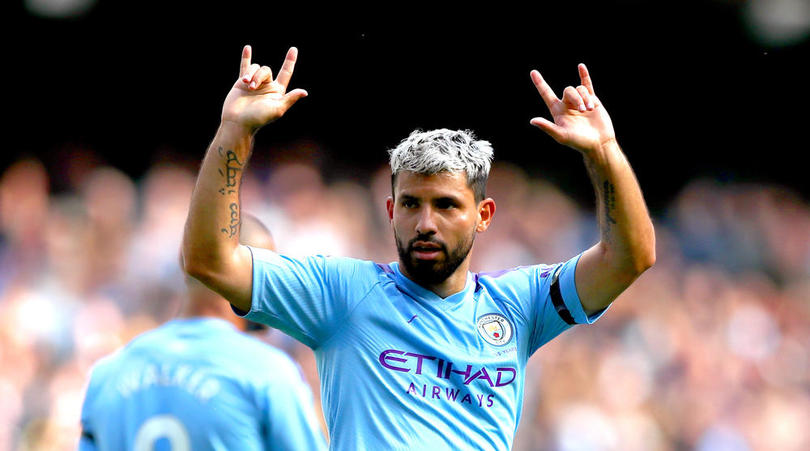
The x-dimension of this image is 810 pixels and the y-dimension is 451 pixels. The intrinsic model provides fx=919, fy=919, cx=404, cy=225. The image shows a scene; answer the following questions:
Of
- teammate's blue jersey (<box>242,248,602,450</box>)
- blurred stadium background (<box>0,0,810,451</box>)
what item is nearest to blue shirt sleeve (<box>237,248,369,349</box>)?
teammate's blue jersey (<box>242,248,602,450</box>)

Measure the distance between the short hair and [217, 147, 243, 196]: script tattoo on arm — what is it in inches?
23.4

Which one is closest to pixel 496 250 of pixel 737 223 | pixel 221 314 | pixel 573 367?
pixel 573 367

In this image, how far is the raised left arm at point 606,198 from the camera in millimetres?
2979

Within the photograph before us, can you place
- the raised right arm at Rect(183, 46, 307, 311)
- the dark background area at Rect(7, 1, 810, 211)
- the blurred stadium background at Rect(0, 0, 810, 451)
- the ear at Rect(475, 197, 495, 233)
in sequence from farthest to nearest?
the dark background area at Rect(7, 1, 810, 211) < the blurred stadium background at Rect(0, 0, 810, 451) < the ear at Rect(475, 197, 495, 233) < the raised right arm at Rect(183, 46, 307, 311)

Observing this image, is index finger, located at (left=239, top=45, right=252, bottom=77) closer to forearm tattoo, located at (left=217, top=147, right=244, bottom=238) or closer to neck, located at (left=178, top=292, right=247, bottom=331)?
forearm tattoo, located at (left=217, top=147, right=244, bottom=238)

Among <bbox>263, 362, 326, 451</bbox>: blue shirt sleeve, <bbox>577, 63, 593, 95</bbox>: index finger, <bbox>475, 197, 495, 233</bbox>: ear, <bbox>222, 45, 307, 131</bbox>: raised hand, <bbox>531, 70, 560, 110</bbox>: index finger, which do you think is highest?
<bbox>577, 63, 593, 95</bbox>: index finger

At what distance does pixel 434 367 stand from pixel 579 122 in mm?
931

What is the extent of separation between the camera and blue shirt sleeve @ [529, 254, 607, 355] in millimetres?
3139

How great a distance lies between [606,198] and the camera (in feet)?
9.88

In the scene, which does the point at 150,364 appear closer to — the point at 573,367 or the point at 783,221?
the point at 573,367

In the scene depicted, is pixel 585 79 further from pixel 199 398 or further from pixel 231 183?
pixel 199 398

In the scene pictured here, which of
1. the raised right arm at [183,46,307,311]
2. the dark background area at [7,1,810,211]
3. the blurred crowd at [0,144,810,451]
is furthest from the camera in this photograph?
the dark background area at [7,1,810,211]

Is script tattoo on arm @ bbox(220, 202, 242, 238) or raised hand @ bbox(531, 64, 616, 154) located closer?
script tattoo on arm @ bbox(220, 202, 242, 238)

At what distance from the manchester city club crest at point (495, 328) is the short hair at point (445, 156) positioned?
16.2 inches
